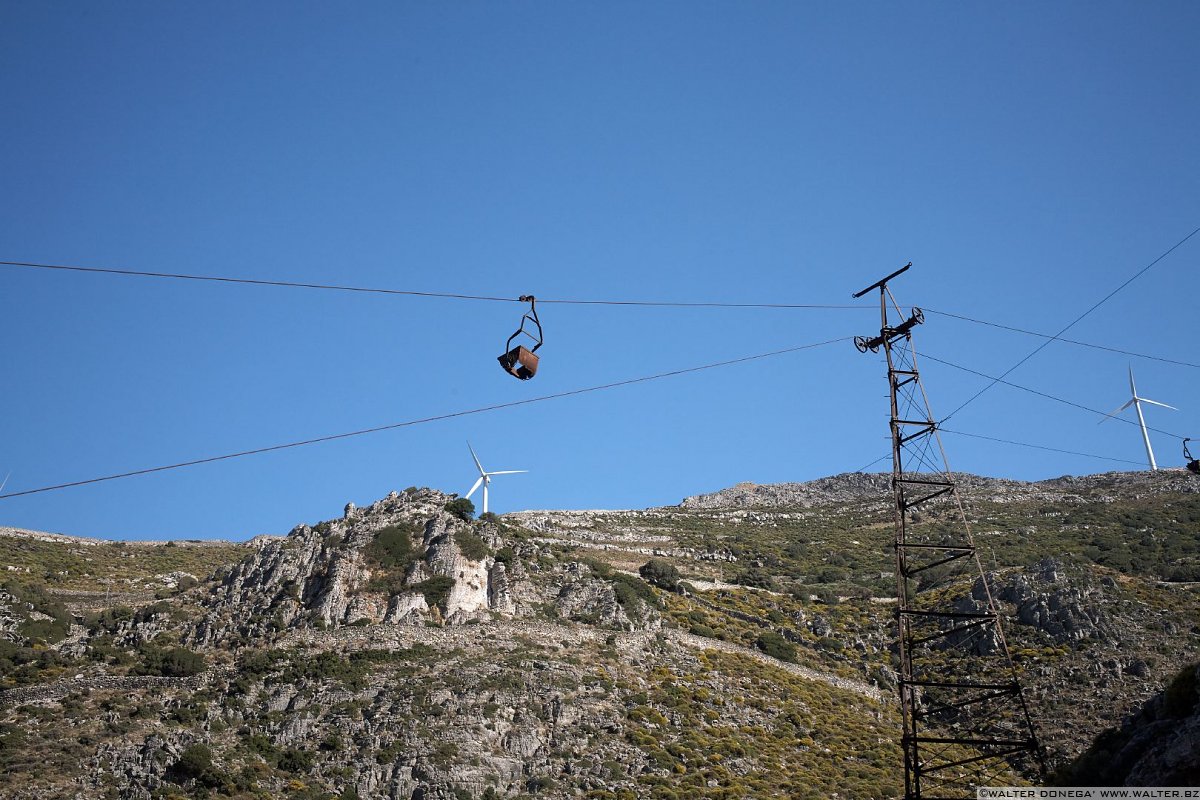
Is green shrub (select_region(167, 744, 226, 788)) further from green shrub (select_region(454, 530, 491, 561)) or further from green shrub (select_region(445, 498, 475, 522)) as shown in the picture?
green shrub (select_region(445, 498, 475, 522))

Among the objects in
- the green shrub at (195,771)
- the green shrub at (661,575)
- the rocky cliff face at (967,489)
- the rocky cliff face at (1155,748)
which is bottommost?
the rocky cliff face at (1155,748)

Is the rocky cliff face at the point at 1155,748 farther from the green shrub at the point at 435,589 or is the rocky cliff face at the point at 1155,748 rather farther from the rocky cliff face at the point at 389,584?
the green shrub at the point at 435,589

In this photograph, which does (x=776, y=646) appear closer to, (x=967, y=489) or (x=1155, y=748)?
(x=1155, y=748)

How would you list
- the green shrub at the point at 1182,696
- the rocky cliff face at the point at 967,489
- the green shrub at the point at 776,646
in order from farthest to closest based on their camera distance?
the rocky cliff face at the point at 967,489, the green shrub at the point at 776,646, the green shrub at the point at 1182,696

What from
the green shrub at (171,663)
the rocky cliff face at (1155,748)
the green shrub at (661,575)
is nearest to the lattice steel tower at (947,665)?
the rocky cliff face at (1155,748)

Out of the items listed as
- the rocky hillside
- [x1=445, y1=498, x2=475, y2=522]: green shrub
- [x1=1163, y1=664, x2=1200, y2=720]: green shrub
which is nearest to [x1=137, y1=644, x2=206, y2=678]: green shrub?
the rocky hillside

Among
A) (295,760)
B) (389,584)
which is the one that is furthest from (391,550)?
(295,760)

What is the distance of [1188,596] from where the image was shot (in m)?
70.8

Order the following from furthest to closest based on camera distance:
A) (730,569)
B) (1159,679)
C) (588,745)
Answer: (730,569) → (1159,679) → (588,745)

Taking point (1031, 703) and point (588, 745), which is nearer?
point (588, 745)

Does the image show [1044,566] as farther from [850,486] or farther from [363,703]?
[850,486]

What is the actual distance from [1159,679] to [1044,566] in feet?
64.8

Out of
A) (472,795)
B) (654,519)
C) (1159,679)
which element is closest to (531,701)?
(472,795)

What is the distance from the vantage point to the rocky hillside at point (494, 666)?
49781mm
